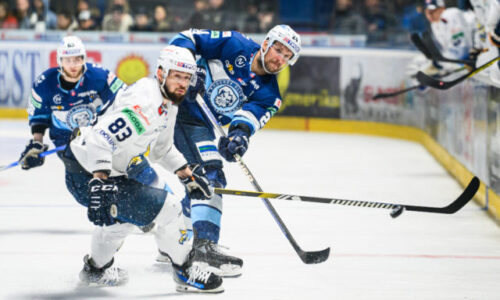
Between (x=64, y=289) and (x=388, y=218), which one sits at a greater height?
(x=64, y=289)

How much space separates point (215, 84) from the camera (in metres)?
4.52

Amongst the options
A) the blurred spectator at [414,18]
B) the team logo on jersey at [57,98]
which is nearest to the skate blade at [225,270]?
the team logo on jersey at [57,98]

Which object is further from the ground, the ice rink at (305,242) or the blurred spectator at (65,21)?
the blurred spectator at (65,21)

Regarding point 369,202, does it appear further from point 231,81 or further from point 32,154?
point 32,154

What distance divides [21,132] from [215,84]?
20.0 feet

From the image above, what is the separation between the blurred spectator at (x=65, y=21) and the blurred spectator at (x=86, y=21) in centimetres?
8

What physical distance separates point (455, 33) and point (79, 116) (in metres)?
4.82

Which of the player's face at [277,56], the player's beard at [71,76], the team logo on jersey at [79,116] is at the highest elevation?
the player's face at [277,56]

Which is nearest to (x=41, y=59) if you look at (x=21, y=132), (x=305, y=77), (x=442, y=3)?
(x=21, y=132)

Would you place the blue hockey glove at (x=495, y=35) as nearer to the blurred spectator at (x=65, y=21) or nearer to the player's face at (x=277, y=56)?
the player's face at (x=277, y=56)

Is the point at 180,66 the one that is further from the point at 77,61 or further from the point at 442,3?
the point at 442,3

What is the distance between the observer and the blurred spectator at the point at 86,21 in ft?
37.0

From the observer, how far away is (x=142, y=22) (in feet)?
37.0

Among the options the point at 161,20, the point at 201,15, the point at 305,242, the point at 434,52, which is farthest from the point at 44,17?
the point at 305,242
